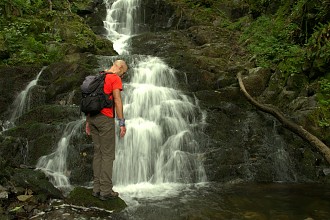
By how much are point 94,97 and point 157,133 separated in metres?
3.79

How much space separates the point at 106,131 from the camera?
17.9ft

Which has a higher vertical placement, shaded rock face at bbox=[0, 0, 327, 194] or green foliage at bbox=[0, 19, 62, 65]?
green foliage at bbox=[0, 19, 62, 65]

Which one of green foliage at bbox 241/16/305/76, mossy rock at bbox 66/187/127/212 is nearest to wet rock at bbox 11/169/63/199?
mossy rock at bbox 66/187/127/212

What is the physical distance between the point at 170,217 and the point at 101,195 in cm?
124

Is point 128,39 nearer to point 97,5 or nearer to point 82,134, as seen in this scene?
point 97,5

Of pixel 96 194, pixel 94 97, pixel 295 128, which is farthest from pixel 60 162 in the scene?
pixel 295 128

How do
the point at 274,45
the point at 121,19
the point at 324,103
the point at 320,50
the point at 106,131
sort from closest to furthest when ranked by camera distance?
the point at 106,131
the point at 324,103
the point at 320,50
the point at 274,45
the point at 121,19

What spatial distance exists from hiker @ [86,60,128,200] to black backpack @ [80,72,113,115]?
83mm

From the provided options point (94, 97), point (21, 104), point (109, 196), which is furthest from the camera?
point (21, 104)

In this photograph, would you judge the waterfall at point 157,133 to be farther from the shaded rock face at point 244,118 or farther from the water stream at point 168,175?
the shaded rock face at point 244,118

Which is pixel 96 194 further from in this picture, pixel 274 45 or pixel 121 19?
pixel 121 19

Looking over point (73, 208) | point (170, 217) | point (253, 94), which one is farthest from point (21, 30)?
point (170, 217)

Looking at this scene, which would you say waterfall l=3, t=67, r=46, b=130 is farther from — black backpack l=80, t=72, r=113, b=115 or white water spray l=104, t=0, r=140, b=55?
white water spray l=104, t=0, r=140, b=55

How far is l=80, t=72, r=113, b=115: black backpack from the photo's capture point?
5.29 m
